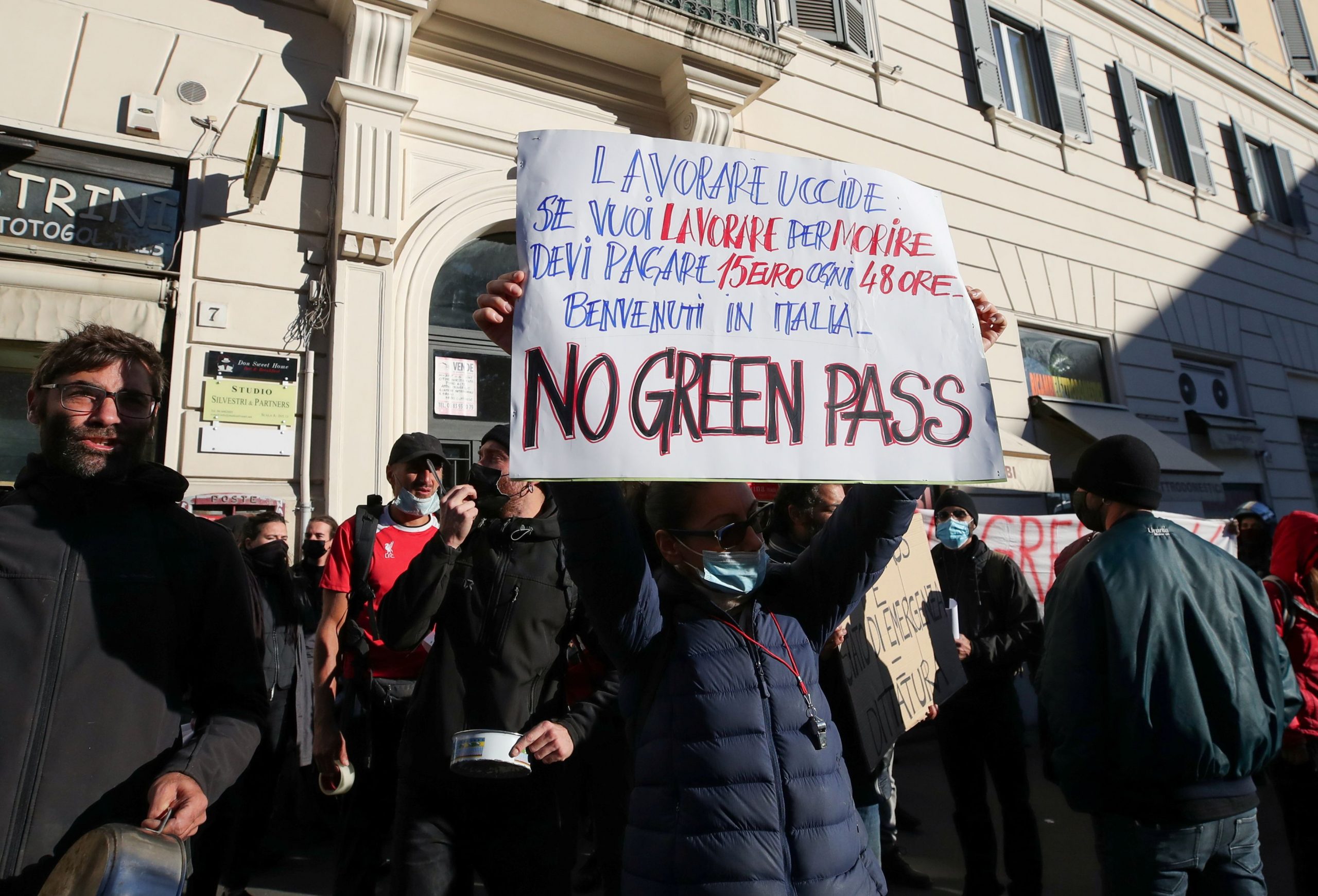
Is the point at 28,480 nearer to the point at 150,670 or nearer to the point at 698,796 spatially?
the point at 150,670

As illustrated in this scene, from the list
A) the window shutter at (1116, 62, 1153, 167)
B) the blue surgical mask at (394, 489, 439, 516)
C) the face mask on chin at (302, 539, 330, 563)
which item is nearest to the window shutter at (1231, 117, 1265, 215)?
the window shutter at (1116, 62, 1153, 167)

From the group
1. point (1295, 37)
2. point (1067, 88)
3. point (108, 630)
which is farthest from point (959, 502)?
point (1295, 37)

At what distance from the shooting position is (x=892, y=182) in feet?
6.97

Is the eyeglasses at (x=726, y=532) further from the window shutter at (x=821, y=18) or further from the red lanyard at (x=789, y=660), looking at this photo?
the window shutter at (x=821, y=18)

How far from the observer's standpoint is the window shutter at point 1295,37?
1565 cm

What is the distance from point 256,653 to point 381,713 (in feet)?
3.57

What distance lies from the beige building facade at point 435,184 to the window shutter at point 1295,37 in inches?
276

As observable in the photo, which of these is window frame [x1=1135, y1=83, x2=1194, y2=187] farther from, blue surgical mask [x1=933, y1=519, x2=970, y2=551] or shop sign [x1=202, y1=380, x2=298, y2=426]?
shop sign [x1=202, y1=380, x2=298, y2=426]

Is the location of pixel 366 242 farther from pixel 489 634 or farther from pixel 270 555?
pixel 489 634

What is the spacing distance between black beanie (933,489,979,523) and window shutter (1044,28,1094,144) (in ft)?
30.1

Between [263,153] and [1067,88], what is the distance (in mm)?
10474

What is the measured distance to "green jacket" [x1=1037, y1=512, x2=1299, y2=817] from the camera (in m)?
2.04

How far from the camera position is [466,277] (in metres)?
7.06

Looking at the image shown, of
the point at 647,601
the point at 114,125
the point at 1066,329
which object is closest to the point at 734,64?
the point at 114,125
